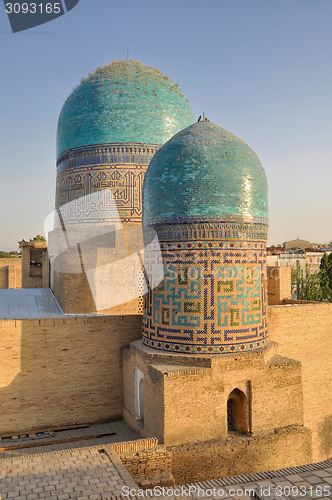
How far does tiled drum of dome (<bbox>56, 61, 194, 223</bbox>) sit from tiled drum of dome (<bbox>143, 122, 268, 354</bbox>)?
3.07m

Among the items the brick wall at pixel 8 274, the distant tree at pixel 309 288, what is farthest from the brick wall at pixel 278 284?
the brick wall at pixel 8 274

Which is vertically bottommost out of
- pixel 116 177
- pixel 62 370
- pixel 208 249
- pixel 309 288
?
pixel 62 370

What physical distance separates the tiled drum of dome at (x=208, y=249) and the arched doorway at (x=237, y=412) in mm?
765

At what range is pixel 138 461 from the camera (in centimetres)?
548

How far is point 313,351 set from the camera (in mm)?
9234

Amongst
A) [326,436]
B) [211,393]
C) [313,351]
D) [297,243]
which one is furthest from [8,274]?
[297,243]

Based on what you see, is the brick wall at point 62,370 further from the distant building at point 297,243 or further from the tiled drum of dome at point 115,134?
the distant building at point 297,243

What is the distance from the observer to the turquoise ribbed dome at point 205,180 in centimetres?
662

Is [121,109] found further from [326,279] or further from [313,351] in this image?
[326,279]

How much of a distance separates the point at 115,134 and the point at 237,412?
6653 mm

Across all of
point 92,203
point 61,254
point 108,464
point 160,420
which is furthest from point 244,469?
point 92,203

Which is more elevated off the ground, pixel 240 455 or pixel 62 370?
pixel 62 370

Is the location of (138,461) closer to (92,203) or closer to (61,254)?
(61,254)

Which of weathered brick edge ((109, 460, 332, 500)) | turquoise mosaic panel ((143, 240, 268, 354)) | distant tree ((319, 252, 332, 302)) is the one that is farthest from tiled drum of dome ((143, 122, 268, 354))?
distant tree ((319, 252, 332, 302))
